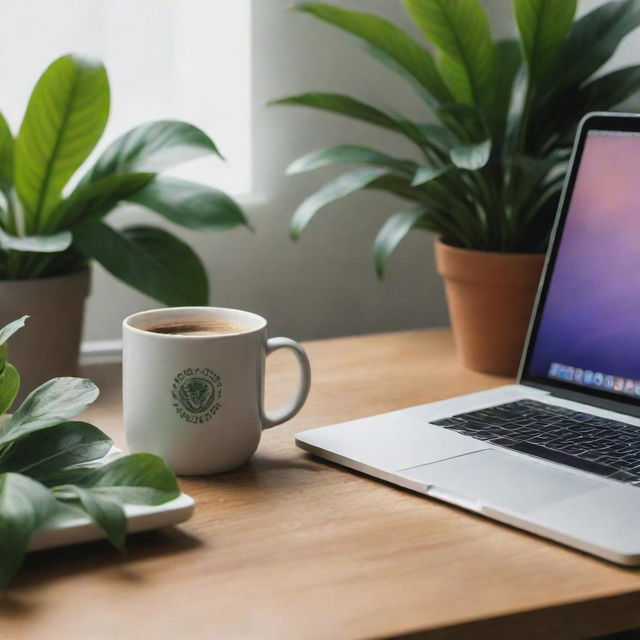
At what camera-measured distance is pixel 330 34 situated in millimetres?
1346

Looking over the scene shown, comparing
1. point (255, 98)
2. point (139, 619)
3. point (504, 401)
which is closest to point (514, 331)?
point (504, 401)

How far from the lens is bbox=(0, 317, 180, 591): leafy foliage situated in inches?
22.4

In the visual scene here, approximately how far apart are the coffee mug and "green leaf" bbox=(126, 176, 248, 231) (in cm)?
26

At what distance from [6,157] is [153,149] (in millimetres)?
142

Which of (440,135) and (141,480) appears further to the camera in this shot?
(440,135)

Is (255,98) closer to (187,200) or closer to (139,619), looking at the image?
(187,200)

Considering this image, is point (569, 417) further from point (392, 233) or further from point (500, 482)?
point (392, 233)

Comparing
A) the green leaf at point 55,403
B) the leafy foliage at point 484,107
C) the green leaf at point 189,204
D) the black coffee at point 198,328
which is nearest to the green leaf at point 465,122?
the leafy foliage at point 484,107

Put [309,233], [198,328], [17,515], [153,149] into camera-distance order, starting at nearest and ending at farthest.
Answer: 1. [17,515]
2. [198,328]
3. [153,149]
4. [309,233]

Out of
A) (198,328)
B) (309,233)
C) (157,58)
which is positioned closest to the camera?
(198,328)

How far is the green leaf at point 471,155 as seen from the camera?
922 mm

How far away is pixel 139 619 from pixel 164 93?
88cm

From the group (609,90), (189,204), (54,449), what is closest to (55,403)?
(54,449)

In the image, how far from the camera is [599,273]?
0.93 m
